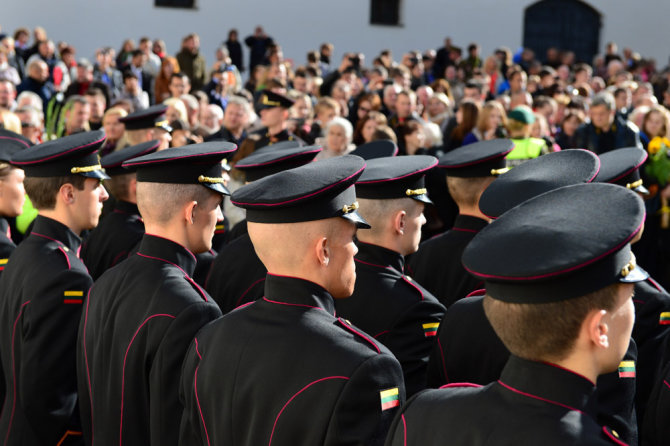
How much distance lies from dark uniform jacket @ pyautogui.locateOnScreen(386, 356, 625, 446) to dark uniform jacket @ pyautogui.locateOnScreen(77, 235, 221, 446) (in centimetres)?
100

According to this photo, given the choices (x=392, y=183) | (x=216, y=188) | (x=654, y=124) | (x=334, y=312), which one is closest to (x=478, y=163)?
(x=392, y=183)

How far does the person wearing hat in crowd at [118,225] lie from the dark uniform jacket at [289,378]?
2.11m

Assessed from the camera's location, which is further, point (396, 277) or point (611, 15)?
point (611, 15)

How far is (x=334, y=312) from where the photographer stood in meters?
2.40

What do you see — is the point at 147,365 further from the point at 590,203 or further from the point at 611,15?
the point at 611,15

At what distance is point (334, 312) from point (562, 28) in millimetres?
22879

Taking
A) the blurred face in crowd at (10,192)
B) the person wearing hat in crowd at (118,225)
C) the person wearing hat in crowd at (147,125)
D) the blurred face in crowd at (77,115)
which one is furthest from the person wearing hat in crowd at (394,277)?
the blurred face in crowd at (77,115)

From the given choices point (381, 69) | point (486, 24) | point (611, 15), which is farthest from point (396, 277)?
point (611, 15)

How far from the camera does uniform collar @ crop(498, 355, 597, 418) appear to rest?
1.70m

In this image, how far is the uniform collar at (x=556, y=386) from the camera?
1.70m

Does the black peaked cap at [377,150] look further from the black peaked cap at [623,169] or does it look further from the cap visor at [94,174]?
the cap visor at [94,174]

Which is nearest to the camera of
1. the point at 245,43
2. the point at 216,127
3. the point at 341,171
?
the point at 341,171

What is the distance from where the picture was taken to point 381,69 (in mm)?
12688

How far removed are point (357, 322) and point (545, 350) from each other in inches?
52.9
